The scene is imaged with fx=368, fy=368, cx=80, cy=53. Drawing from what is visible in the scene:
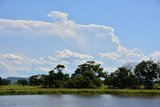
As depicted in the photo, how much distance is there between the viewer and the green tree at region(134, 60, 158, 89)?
96312 millimetres

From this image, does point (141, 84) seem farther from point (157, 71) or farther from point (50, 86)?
point (50, 86)

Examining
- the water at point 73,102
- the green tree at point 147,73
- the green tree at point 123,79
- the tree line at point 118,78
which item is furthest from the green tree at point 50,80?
the water at point 73,102

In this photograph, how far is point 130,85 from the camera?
308ft

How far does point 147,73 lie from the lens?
96938mm

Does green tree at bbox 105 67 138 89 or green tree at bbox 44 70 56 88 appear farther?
green tree at bbox 44 70 56 88

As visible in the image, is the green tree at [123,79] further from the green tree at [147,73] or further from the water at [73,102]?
the water at [73,102]

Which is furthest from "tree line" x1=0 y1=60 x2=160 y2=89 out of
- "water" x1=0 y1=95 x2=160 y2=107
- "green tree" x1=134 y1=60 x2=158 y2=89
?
"water" x1=0 y1=95 x2=160 y2=107

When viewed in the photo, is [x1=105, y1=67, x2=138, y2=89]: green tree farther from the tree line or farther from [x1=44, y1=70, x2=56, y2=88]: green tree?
[x1=44, y1=70, x2=56, y2=88]: green tree

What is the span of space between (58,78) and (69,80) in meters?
4.49

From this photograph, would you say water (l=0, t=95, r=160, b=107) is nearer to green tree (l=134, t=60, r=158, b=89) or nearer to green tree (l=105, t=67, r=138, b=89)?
green tree (l=105, t=67, r=138, b=89)

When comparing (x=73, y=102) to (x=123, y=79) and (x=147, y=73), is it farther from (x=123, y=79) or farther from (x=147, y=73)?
(x=147, y=73)

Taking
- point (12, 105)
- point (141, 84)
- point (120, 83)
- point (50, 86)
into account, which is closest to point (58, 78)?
point (50, 86)

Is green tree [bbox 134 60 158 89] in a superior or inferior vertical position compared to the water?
superior

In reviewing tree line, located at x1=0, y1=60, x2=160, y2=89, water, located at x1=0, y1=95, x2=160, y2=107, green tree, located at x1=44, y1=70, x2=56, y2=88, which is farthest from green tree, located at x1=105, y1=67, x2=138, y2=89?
water, located at x1=0, y1=95, x2=160, y2=107
